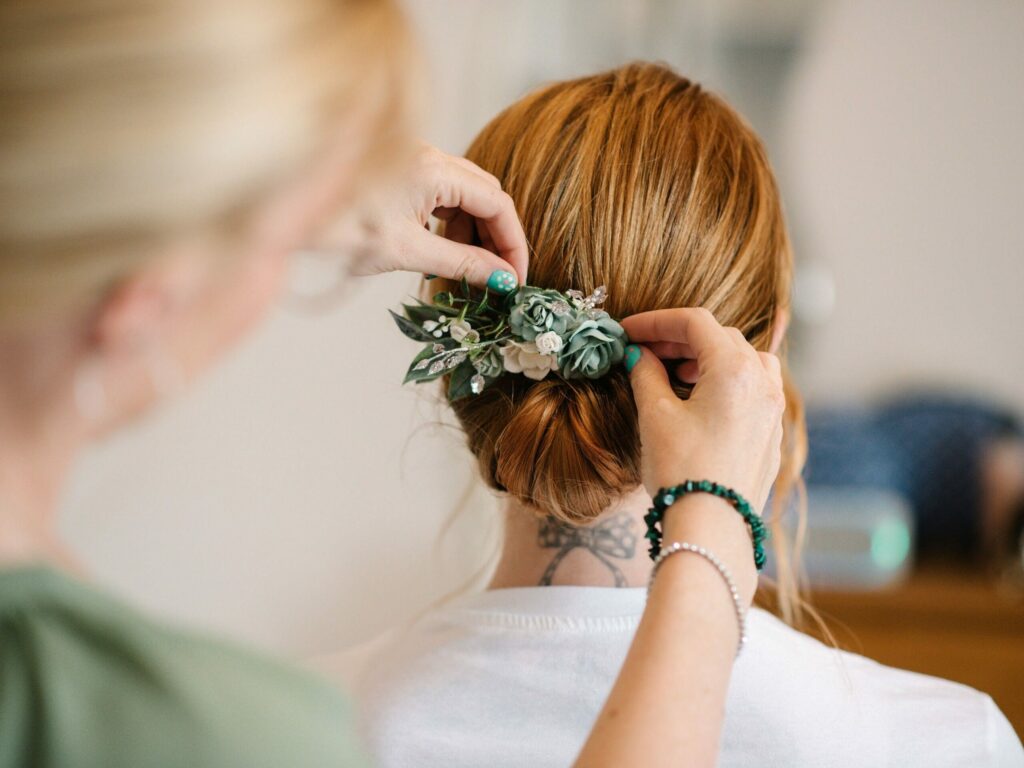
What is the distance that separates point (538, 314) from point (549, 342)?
1.6 inches

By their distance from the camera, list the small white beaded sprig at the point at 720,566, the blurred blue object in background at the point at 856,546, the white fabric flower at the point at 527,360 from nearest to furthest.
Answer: the small white beaded sprig at the point at 720,566
the white fabric flower at the point at 527,360
the blurred blue object in background at the point at 856,546

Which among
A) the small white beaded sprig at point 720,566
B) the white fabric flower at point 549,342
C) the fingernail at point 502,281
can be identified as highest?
the fingernail at point 502,281

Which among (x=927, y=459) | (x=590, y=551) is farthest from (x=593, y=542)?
(x=927, y=459)

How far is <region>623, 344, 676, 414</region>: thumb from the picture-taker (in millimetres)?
892

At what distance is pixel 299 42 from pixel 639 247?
0.54 metres

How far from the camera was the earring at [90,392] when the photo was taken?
55cm

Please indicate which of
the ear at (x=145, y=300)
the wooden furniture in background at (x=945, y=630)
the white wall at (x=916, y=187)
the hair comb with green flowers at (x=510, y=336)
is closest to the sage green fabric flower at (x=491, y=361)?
the hair comb with green flowers at (x=510, y=336)

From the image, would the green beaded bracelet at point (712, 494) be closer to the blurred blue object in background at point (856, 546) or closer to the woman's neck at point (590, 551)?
the woman's neck at point (590, 551)

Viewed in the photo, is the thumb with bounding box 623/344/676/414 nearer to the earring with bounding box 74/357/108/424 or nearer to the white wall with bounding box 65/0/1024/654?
the earring with bounding box 74/357/108/424

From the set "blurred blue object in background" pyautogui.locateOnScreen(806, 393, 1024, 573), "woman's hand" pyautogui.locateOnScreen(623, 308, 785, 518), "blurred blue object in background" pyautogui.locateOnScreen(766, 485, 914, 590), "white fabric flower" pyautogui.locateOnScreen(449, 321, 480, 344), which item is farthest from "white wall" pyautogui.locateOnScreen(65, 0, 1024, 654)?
"woman's hand" pyautogui.locateOnScreen(623, 308, 785, 518)

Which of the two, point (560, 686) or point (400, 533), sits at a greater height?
point (560, 686)

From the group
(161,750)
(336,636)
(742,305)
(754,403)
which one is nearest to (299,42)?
(161,750)

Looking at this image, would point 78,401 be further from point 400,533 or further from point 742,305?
point 400,533

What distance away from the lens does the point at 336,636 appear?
8.03ft
